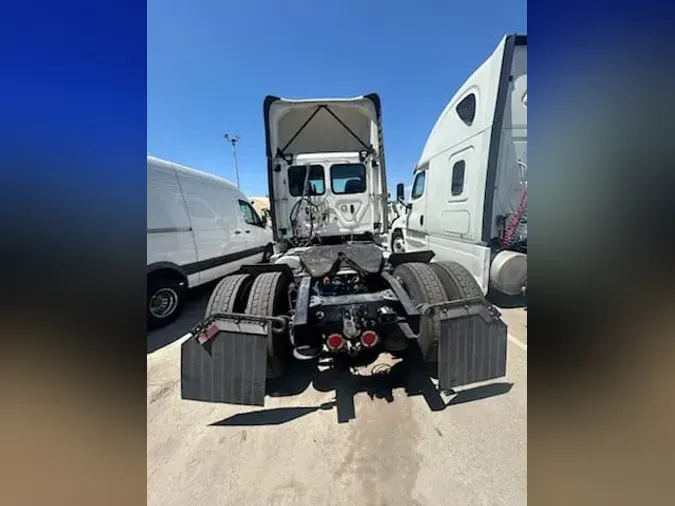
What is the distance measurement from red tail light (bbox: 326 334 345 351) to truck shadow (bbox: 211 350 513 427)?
58 cm

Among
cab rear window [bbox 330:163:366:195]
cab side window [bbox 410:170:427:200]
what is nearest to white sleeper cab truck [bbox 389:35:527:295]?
cab side window [bbox 410:170:427:200]

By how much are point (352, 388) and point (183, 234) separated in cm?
A: 370

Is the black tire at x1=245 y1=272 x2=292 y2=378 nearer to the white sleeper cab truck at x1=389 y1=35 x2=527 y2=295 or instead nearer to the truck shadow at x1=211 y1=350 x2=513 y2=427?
the truck shadow at x1=211 y1=350 x2=513 y2=427

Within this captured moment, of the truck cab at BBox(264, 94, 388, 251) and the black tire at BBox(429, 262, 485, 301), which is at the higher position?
the truck cab at BBox(264, 94, 388, 251)

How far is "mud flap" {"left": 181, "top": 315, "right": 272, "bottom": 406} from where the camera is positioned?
206cm

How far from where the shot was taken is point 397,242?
830 centimetres

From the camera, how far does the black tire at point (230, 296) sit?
2.41 meters

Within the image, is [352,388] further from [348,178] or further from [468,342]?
[348,178]

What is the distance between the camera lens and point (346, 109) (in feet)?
16.9

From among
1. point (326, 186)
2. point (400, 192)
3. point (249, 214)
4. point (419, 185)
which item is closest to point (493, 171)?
point (419, 185)
